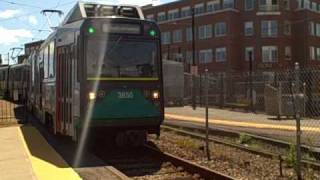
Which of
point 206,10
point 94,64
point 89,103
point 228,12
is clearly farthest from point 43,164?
point 206,10

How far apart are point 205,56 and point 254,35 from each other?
8330 mm

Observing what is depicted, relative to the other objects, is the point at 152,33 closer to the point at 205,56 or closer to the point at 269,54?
the point at 269,54

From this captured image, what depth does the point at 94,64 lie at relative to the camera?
14523mm

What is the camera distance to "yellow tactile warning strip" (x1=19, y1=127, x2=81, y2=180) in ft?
38.1

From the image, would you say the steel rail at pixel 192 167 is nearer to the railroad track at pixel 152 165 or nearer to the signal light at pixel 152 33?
the railroad track at pixel 152 165

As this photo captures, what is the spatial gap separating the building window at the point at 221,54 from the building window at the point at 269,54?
5.15m

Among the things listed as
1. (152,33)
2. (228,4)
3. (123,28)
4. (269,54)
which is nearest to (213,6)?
(228,4)

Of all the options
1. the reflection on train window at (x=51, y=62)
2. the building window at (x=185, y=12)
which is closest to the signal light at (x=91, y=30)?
the reflection on train window at (x=51, y=62)

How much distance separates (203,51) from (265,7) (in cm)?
1095

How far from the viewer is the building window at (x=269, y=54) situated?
3152 inches

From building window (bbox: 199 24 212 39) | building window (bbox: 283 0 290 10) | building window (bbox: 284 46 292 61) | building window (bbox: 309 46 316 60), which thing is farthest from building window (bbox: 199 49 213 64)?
building window (bbox: 309 46 316 60)

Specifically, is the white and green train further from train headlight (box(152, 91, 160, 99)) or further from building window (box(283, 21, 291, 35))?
building window (box(283, 21, 291, 35))

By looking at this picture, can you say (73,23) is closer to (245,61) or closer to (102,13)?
(102,13)

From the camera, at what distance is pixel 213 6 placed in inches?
3337
